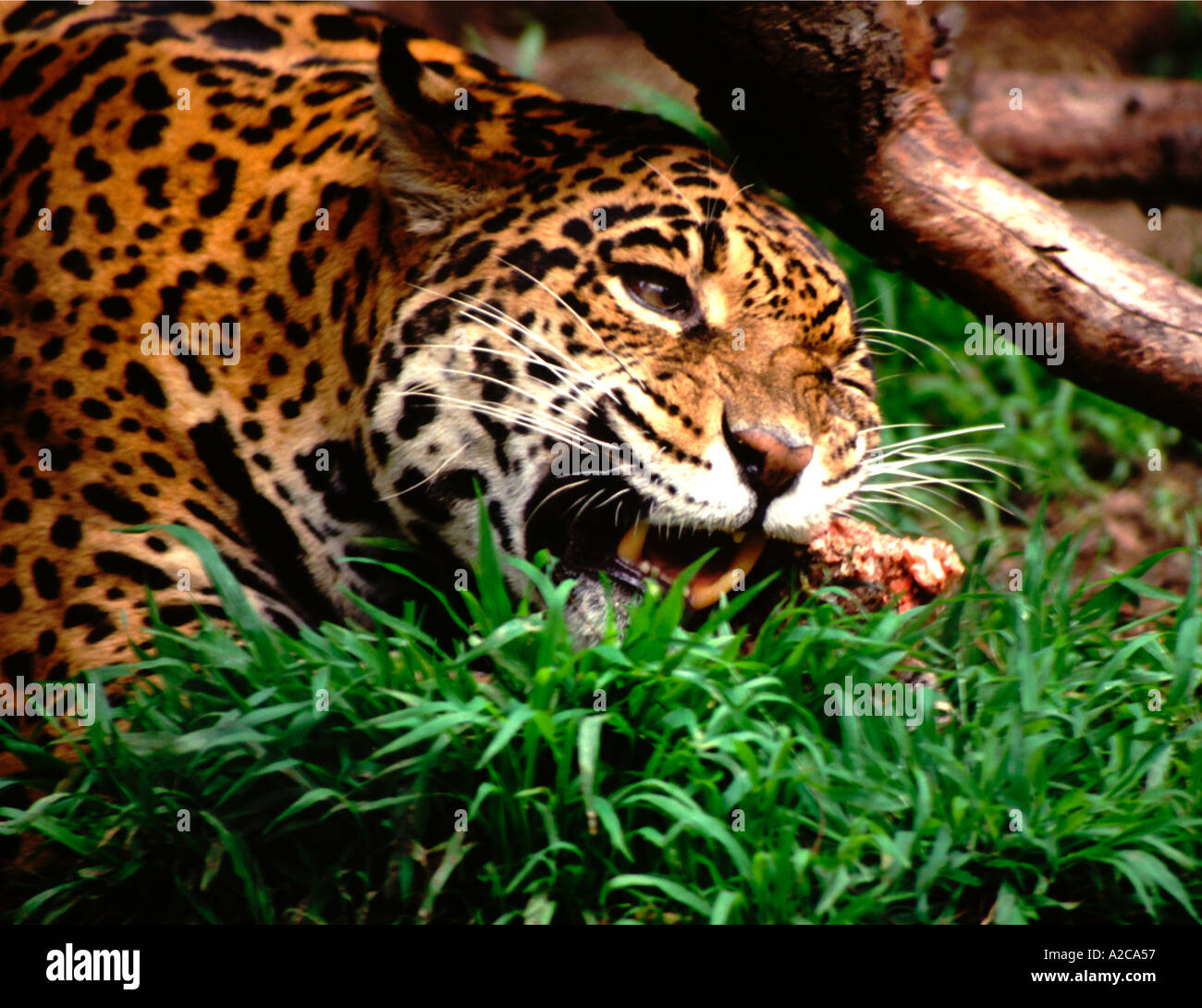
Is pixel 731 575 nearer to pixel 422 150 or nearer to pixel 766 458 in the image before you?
pixel 766 458

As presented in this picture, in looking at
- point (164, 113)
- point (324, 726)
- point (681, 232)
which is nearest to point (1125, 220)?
point (681, 232)

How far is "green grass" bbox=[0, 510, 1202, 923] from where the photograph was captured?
320 cm

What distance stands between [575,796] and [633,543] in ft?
2.97

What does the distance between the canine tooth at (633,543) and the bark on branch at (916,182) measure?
5.37 ft

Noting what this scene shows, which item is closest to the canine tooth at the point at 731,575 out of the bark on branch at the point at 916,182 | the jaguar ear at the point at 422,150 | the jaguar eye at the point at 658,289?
the jaguar eye at the point at 658,289

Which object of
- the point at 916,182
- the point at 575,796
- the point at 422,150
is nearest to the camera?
the point at 575,796

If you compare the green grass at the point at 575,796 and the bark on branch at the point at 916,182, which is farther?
the bark on branch at the point at 916,182

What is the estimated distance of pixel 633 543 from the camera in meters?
3.92

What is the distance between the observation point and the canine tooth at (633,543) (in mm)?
3904

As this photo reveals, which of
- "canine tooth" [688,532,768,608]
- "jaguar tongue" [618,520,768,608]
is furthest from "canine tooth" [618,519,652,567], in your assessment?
"canine tooth" [688,532,768,608]

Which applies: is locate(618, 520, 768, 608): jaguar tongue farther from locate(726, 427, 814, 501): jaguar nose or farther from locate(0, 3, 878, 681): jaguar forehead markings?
locate(726, 427, 814, 501): jaguar nose

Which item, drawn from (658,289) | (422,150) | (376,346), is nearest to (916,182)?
(658,289)

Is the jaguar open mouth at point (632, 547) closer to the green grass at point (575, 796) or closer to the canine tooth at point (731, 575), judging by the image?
the canine tooth at point (731, 575)

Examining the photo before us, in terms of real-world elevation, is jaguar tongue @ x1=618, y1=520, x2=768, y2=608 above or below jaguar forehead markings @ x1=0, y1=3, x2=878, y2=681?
below
